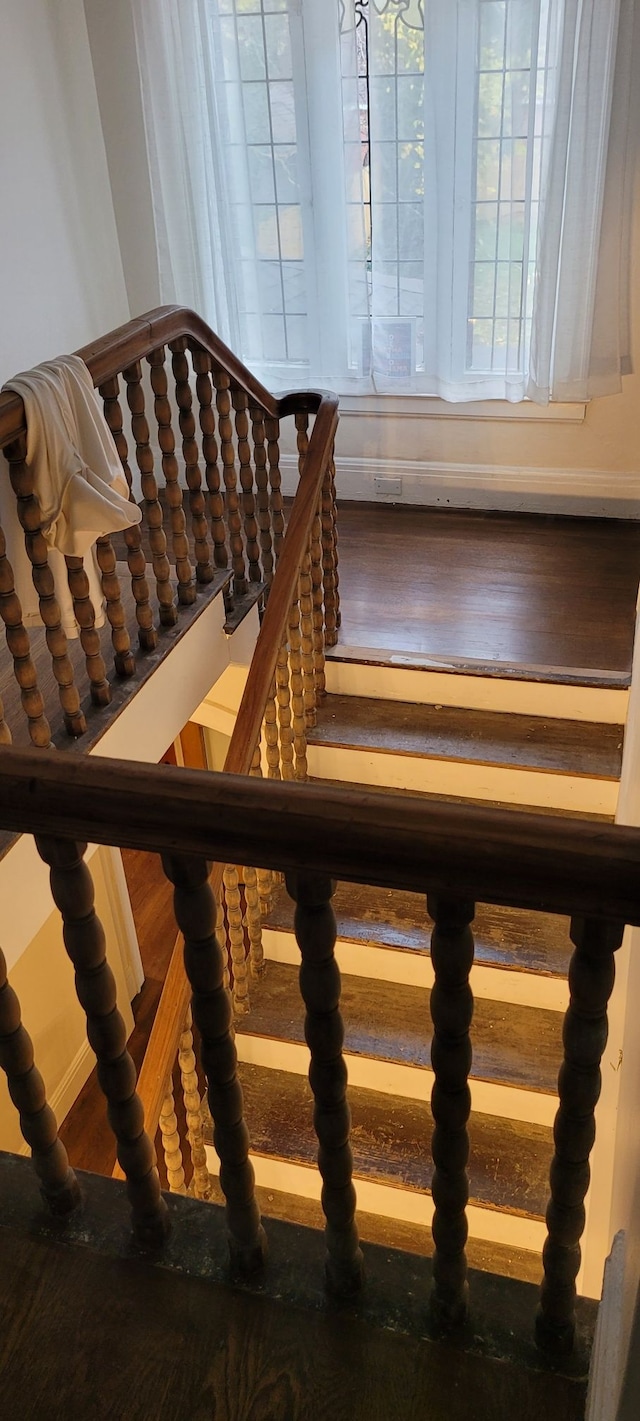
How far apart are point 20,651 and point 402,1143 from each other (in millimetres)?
1738

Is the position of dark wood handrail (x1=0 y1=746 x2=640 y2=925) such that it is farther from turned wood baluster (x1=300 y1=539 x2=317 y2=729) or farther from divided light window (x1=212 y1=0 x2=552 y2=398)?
divided light window (x1=212 y1=0 x2=552 y2=398)

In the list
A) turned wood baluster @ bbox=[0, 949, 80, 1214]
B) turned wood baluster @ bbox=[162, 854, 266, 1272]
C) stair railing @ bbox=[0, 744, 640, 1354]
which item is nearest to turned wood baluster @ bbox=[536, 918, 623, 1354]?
stair railing @ bbox=[0, 744, 640, 1354]

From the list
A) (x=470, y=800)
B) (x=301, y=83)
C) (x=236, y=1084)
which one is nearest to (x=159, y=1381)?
(x=236, y=1084)

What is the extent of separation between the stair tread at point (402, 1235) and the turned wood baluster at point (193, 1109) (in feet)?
0.23

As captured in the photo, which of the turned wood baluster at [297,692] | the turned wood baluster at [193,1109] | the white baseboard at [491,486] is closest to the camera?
the turned wood baluster at [193,1109]

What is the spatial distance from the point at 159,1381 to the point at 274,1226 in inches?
7.8

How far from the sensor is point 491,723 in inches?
135

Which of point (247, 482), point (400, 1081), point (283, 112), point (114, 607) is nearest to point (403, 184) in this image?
point (283, 112)

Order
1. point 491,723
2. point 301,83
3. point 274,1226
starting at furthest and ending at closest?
point 301,83 < point 491,723 < point 274,1226

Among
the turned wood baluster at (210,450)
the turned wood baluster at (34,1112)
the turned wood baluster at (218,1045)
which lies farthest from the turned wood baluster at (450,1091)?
the turned wood baluster at (210,450)

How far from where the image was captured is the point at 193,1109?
2686 mm

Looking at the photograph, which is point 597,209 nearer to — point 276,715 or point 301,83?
point 301,83

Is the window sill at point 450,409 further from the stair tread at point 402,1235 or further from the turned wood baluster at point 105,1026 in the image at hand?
the turned wood baluster at point 105,1026

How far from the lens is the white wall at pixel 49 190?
3932 millimetres
